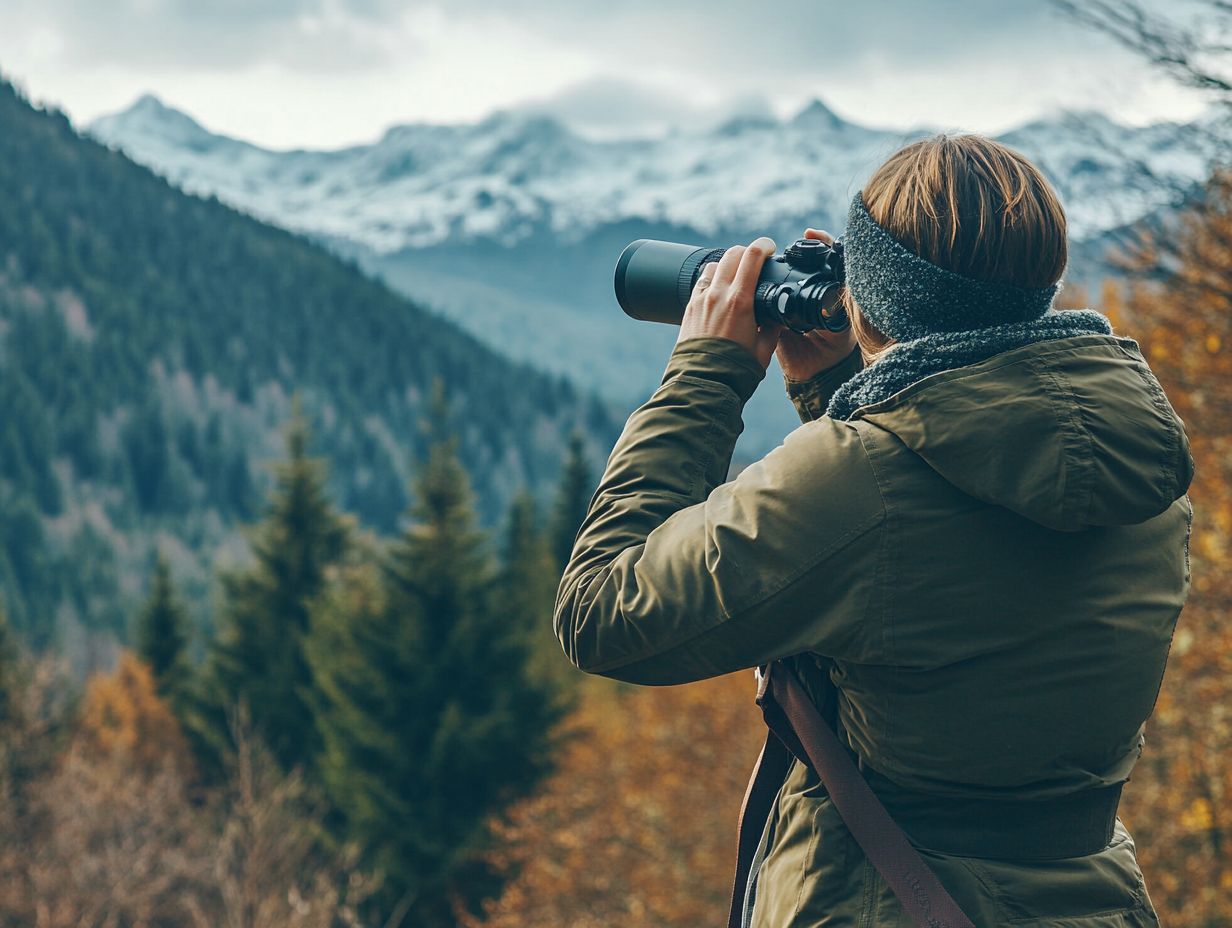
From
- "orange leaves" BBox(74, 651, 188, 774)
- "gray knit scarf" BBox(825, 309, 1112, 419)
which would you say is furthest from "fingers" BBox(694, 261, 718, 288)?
"orange leaves" BBox(74, 651, 188, 774)

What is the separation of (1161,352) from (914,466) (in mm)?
10030

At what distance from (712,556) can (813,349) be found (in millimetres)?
614

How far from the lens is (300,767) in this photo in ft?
80.6

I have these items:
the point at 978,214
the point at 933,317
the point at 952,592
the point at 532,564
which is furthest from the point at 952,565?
the point at 532,564

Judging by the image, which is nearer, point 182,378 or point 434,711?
point 434,711

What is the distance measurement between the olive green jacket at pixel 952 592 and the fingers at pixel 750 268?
11.5 inches

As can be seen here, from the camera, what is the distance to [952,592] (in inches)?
56.1

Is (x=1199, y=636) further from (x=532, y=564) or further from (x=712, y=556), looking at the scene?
(x=532, y=564)

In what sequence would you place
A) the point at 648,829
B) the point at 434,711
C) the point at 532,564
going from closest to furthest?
the point at 648,829 → the point at 434,711 → the point at 532,564

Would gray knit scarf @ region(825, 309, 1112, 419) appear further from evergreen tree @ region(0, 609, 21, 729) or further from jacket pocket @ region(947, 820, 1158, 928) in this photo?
evergreen tree @ region(0, 609, 21, 729)

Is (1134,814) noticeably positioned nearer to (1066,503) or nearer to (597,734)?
(1066,503)

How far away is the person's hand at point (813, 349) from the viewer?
76.0 inches

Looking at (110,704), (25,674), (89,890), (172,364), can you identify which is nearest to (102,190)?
(172,364)

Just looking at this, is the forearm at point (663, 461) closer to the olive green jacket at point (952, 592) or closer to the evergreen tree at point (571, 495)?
the olive green jacket at point (952, 592)
